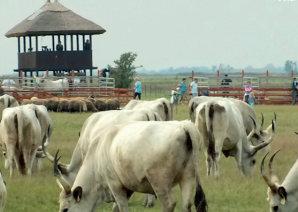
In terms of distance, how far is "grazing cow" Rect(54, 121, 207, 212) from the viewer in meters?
13.1

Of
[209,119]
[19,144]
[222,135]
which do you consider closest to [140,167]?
[209,119]

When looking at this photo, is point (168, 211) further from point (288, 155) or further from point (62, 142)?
point (62, 142)

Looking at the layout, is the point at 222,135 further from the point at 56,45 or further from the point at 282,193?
the point at 56,45

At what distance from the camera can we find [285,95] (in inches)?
2137

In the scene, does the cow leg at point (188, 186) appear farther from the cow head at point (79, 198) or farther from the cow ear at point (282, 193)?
the cow head at point (79, 198)

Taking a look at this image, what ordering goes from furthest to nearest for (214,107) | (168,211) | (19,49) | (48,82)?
(19,49) → (48,82) → (214,107) → (168,211)

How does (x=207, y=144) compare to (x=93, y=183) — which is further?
(x=207, y=144)

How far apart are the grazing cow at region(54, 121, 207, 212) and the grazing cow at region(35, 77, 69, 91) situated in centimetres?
4259

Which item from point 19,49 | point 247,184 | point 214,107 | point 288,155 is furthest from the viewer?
point 19,49

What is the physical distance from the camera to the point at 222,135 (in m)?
20.7

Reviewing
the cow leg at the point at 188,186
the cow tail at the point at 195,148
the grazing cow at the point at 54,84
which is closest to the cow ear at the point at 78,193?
the cow leg at the point at 188,186

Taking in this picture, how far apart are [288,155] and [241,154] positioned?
10.0 ft

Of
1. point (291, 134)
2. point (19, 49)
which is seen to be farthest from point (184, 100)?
point (291, 134)

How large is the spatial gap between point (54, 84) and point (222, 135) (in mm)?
37771
